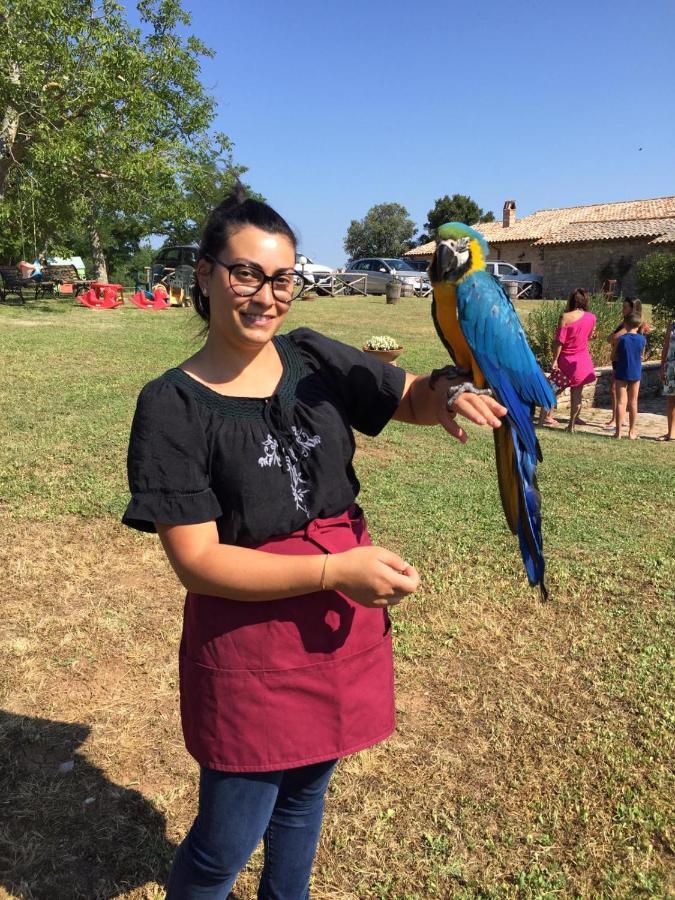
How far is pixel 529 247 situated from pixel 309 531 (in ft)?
109

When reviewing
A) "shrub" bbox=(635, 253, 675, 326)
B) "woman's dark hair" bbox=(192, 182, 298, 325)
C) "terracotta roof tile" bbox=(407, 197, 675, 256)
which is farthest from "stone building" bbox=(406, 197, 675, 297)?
Answer: "woman's dark hair" bbox=(192, 182, 298, 325)

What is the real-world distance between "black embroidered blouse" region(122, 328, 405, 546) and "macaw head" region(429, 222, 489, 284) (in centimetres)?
64

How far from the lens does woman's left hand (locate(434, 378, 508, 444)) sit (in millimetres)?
1337

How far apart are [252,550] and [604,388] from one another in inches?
404

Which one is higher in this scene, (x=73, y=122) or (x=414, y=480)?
(x=73, y=122)

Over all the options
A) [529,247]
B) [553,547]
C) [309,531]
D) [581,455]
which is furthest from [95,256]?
[309,531]

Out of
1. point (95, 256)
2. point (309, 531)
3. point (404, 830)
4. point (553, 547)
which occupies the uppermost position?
point (95, 256)

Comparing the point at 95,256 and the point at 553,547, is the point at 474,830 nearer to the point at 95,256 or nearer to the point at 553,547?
the point at 553,547

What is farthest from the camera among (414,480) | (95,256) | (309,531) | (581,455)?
(95,256)

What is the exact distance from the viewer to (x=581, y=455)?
265 inches

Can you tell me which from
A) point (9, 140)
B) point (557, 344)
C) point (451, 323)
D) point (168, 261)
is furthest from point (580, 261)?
point (451, 323)

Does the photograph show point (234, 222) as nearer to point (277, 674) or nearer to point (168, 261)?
point (277, 674)

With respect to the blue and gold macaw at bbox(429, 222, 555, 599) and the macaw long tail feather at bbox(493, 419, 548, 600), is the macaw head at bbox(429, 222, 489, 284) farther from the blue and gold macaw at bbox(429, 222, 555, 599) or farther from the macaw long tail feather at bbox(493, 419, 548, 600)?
the macaw long tail feather at bbox(493, 419, 548, 600)

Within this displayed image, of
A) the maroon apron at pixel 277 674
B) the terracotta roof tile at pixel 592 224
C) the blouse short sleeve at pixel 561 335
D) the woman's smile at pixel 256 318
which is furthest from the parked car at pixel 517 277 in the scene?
the maroon apron at pixel 277 674
